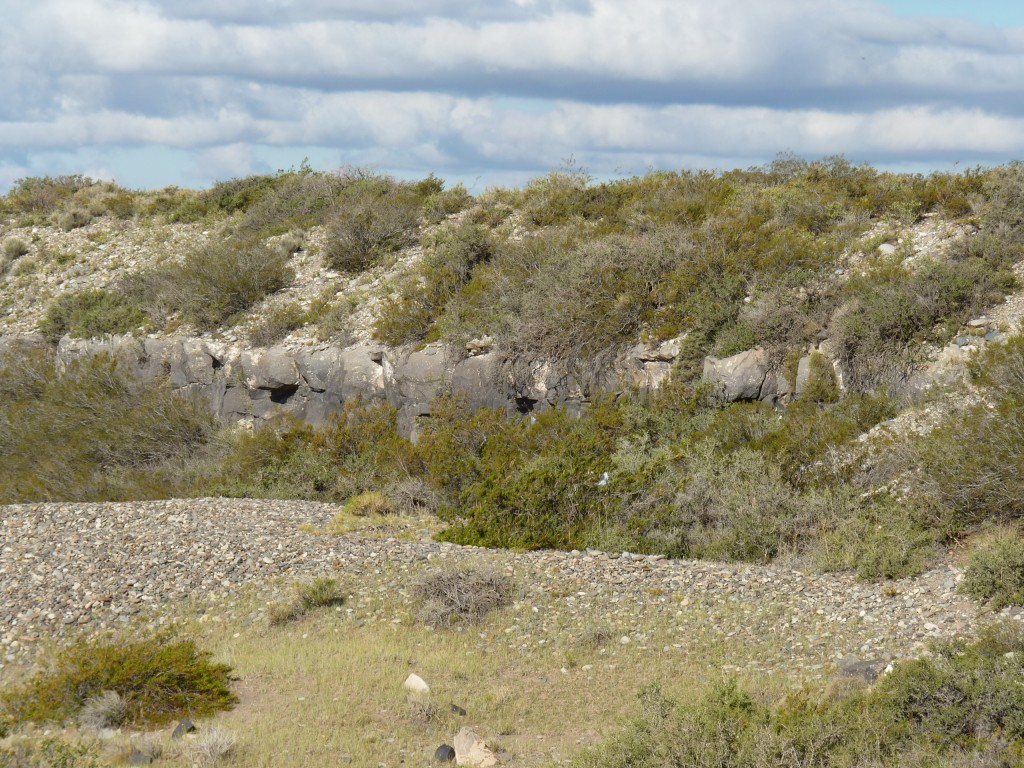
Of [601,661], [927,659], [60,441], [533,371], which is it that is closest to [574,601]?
[601,661]

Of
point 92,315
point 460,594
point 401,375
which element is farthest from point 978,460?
point 92,315

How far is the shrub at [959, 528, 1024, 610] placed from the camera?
912 cm

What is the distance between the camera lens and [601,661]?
357 inches

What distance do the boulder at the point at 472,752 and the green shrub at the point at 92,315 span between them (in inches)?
784

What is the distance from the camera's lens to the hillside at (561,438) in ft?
29.7

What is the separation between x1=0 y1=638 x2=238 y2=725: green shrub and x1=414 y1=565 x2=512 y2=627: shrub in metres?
2.33

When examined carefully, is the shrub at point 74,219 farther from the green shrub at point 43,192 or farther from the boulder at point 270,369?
the boulder at point 270,369

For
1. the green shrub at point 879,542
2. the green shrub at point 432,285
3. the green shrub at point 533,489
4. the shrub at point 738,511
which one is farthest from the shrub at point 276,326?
the green shrub at point 879,542

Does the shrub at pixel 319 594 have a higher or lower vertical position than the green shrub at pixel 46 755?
lower

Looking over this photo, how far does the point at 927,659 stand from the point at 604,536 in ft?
20.2

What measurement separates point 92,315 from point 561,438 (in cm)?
1525

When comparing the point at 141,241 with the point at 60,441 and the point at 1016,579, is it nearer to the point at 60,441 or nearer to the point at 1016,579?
the point at 60,441

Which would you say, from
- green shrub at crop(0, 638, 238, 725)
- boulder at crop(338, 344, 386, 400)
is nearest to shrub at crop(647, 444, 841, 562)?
green shrub at crop(0, 638, 238, 725)

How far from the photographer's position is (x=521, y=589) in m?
10.6
